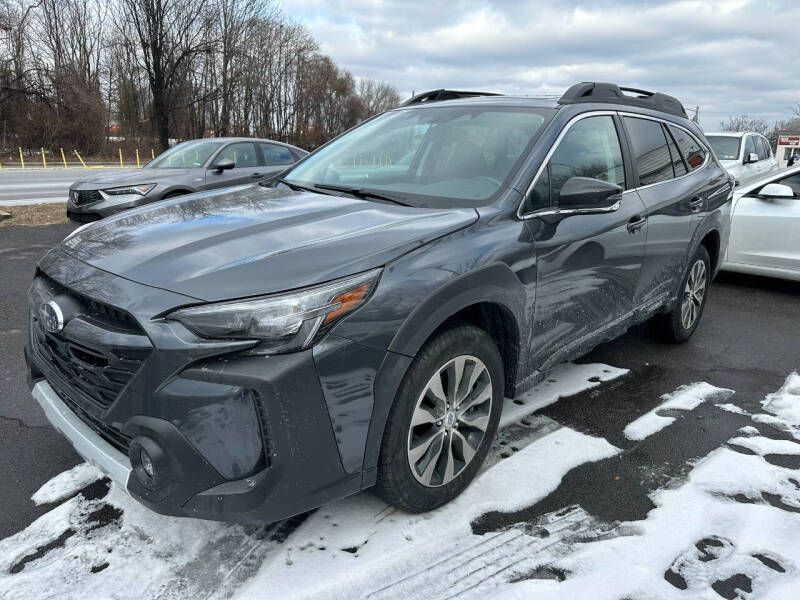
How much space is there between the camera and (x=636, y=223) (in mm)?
3539

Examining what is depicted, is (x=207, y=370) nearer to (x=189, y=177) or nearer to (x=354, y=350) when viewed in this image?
(x=354, y=350)

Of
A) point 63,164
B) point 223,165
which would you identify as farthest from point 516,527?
point 63,164

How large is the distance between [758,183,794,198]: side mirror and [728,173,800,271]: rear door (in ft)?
0.39

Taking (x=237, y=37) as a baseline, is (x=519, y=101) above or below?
below

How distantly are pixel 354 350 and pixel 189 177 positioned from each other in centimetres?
729

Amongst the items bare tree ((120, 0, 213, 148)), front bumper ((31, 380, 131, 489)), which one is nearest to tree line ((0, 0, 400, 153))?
bare tree ((120, 0, 213, 148))

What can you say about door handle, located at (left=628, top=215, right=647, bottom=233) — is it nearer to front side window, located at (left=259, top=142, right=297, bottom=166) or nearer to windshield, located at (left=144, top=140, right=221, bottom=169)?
windshield, located at (left=144, top=140, right=221, bottom=169)

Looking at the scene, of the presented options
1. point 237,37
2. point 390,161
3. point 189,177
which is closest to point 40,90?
point 237,37

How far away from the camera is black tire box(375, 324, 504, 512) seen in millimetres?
2215

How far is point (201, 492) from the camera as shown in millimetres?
1924

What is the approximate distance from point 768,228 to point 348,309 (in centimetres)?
604

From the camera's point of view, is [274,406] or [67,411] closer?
[274,406]

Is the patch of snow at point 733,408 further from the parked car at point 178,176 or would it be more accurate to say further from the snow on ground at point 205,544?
the parked car at point 178,176

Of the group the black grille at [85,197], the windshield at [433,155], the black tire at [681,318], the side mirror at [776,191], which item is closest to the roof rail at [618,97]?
the windshield at [433,155]
